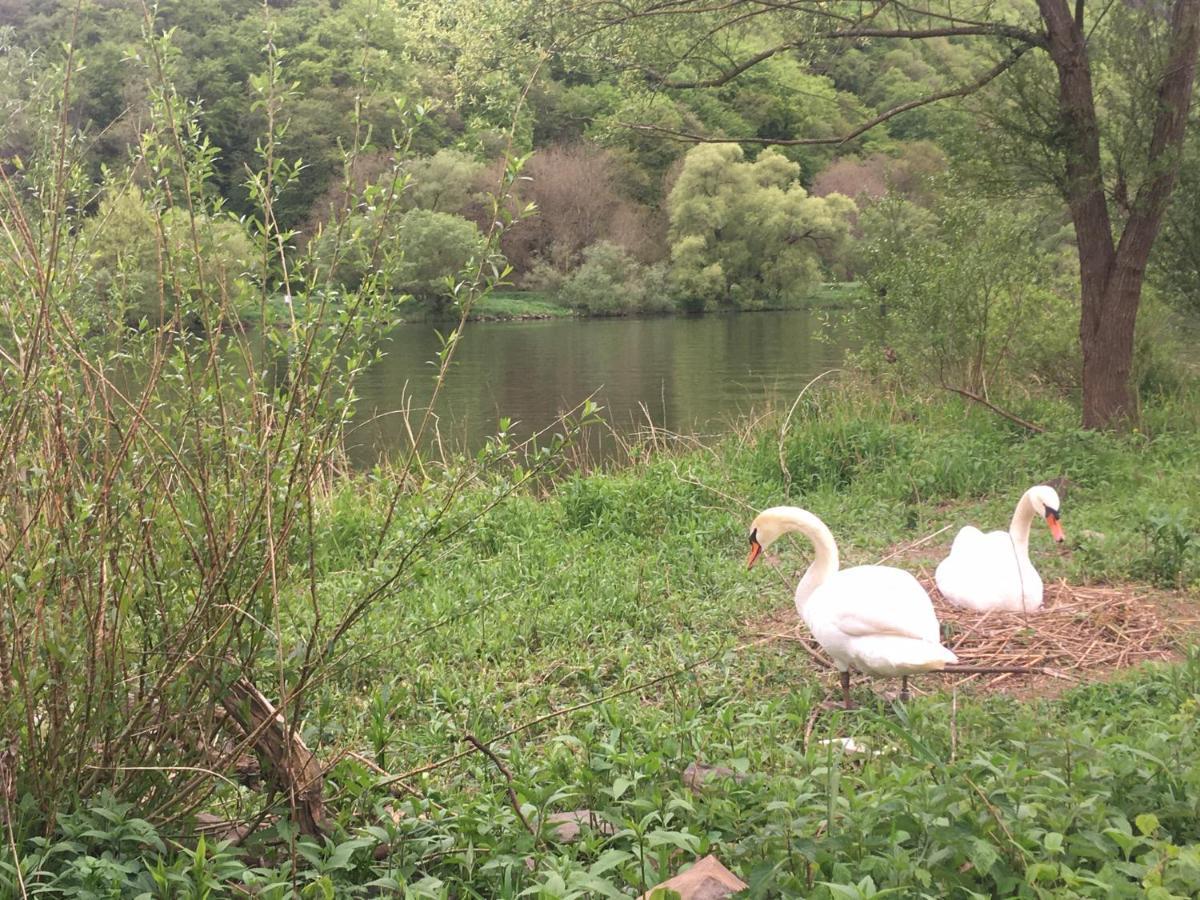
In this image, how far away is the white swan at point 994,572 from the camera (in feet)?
18.7

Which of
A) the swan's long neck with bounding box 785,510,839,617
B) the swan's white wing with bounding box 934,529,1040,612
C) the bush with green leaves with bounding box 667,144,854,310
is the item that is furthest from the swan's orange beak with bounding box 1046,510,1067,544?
the bush with green leaves with bounding box 667,144,854,310

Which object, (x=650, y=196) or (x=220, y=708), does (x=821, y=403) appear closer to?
(x=220, y=708)

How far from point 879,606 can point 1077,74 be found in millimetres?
7207

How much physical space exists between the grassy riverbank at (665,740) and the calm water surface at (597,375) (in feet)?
22.9

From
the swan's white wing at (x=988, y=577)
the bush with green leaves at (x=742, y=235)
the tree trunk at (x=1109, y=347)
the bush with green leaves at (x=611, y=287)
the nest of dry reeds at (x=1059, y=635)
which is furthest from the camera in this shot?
the bush with green leaves at (x=742, y=235)

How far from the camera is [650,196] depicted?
203 ft

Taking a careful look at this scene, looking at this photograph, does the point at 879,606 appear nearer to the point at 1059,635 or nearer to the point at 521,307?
the point at 1059,635

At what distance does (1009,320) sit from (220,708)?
11824 millimetres

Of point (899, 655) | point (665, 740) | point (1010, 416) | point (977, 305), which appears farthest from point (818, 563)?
point (977, 305)

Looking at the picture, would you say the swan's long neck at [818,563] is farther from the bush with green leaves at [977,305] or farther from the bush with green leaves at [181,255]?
the bush with green leaves at [977,305]

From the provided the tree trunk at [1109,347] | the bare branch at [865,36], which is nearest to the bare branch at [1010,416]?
the tree trunk at [1109,347]


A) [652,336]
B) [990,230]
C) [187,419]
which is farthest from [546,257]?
[187,419]

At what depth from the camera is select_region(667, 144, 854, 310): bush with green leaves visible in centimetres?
5188

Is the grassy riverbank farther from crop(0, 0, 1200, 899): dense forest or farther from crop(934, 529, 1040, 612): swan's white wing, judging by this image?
crop(934, 529, 1040, 612): swan's white wing
